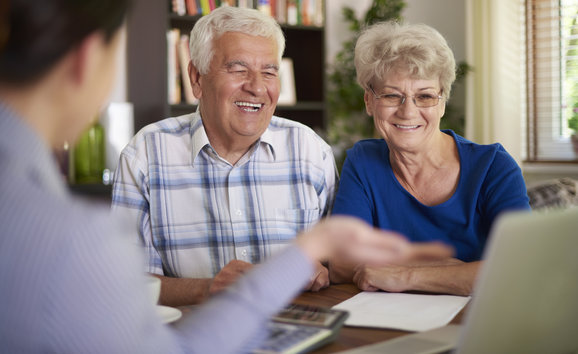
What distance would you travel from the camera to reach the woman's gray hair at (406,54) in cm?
175

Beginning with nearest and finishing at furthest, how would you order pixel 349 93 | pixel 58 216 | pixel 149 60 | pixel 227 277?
pixel 58 216, pixel 227 277, pixel 149 60, pixel 349 93

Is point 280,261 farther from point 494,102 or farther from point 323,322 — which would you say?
point 494,102

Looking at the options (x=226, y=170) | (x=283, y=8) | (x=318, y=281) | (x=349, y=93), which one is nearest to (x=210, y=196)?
(x=226, y=170)

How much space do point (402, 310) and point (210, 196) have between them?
801 mm

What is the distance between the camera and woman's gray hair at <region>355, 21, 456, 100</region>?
1754 mm

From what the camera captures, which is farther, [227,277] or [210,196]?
[210,196]

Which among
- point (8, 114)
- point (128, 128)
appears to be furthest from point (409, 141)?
point (128, 128)

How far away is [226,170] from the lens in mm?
1861

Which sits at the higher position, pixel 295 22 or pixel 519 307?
pixel 295 22

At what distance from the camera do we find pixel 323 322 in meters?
0.98

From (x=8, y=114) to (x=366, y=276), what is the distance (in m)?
1.01

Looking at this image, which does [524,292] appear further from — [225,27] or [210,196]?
[225,27]

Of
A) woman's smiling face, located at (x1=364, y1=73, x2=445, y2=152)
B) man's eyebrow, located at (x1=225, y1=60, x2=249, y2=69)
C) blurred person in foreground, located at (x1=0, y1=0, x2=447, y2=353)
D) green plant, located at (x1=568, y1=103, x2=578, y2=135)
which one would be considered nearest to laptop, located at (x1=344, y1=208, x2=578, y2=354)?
blurred person in foreground, located at (x1=0, y1=0, x2=447, y2=353)

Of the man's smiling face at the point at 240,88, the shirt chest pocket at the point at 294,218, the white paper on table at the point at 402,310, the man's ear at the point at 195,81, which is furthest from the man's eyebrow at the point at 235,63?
the white paper on table at the point at 402,310
